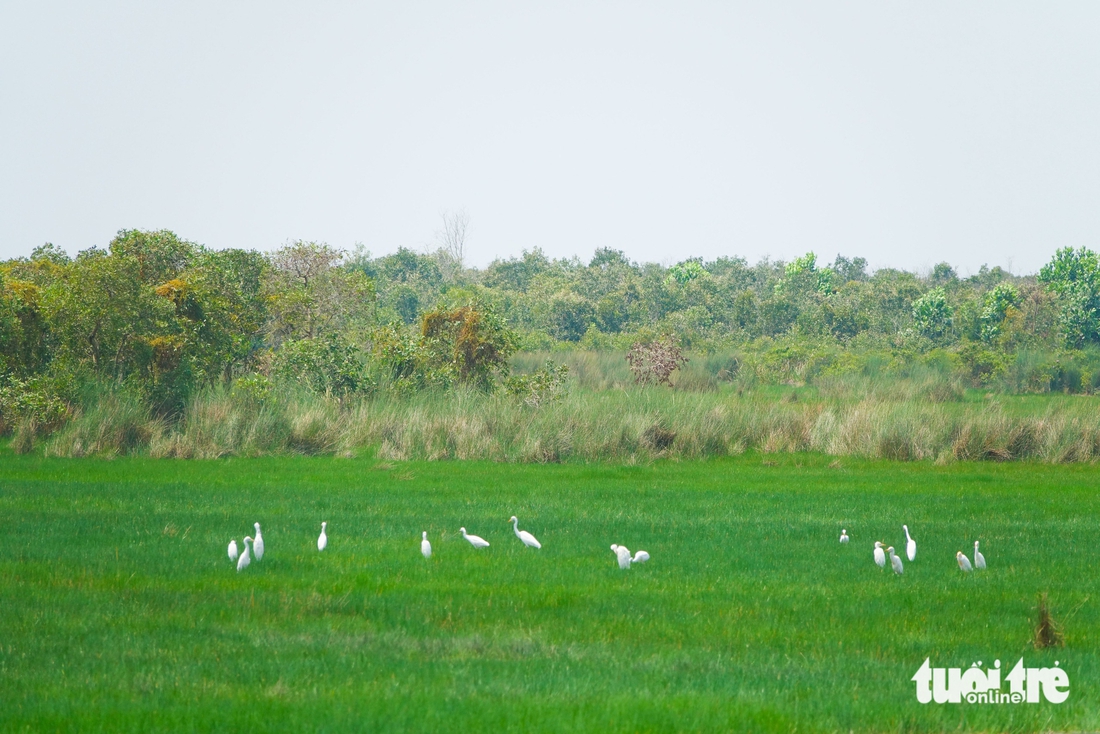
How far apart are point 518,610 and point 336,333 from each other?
21584 mm

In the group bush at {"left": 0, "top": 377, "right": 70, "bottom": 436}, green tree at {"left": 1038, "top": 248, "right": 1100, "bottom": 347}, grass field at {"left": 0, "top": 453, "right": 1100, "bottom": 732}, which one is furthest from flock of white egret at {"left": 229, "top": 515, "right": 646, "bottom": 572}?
green tree at {"left": 1038, "top": 248, "right": 1100, "bottom": 347}

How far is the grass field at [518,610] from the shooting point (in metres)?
7.61

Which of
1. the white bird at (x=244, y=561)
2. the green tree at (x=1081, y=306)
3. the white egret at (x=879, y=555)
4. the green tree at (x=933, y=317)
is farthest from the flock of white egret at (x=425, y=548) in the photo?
the green tree at (x=933, y=317)

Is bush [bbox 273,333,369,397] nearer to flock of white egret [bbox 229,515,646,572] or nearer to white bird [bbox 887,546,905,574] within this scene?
flock of white egret [bbox 229,515,646,572]

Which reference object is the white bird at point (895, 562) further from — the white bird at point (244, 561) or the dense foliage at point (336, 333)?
the dense foliage at point (336, 333)

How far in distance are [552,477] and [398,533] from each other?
7769 mm

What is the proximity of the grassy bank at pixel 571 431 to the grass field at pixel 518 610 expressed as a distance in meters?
5.54

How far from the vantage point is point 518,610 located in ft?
34.8

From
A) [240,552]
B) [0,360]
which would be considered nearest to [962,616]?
[240,552]

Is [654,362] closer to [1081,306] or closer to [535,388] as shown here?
[535,388]

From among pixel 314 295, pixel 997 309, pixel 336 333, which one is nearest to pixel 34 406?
pixel 336 333

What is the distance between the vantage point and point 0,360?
2658cm

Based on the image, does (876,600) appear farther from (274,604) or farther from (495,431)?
(495,431)

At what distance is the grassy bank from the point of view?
990 inches
